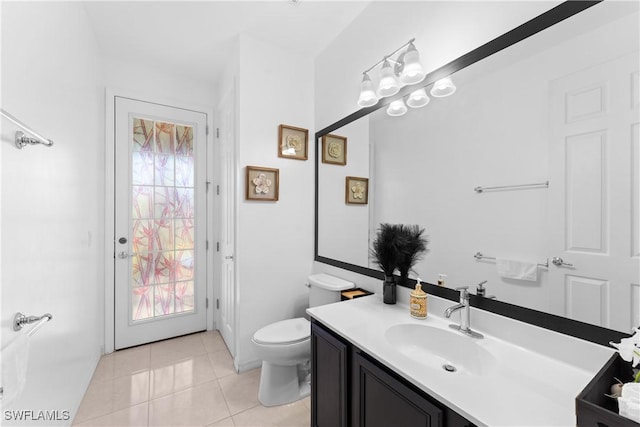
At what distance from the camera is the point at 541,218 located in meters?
1.02

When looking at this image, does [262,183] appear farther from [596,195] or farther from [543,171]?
[596,195]

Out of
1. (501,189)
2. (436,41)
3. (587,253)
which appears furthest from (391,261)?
(436,41)

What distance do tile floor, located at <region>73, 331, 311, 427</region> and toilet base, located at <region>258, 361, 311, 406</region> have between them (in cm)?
4

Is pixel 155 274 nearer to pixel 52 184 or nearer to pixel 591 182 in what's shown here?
pixel 52 184

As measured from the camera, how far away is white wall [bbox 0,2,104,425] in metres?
1.02

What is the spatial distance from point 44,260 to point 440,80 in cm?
203

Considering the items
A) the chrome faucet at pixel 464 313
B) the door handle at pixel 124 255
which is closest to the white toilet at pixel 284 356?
the chrome faucet at pixel 464 313

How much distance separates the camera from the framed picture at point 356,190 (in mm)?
1880

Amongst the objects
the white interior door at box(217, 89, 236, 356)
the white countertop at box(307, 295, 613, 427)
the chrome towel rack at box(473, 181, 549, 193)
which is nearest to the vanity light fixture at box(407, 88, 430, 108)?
the chrome towel rack at box(473, 181, 549, 193)

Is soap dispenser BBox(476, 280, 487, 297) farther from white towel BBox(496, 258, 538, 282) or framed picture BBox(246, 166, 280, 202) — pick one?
framed picture BBox(246, 166, 280, 202)

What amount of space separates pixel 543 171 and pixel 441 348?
814mm

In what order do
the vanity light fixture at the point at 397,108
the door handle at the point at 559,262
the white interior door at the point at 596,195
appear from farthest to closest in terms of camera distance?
the vanity light fixture at the point at 397,108 → the door handle at the point at 559,262 → the white interior door at the point at 596,195

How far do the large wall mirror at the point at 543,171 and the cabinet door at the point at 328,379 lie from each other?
59 centimetres

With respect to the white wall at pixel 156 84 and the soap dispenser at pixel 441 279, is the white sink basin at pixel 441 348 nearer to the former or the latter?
the soap dispenser at pixel 441 279
